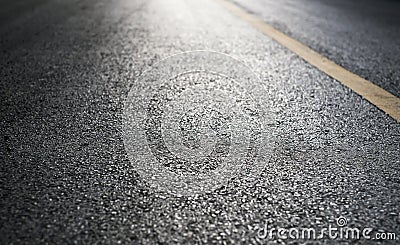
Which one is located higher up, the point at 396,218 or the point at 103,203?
the point at 103,203

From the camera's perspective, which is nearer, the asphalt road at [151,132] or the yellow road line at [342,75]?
the asphalt road at [151,132]

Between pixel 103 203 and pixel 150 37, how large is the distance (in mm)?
3020

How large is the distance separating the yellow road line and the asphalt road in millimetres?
63

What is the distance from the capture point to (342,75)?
11.4 feet

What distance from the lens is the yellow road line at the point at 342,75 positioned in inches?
113

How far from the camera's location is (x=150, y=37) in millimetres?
4645

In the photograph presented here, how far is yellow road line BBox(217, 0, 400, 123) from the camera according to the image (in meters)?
2.87

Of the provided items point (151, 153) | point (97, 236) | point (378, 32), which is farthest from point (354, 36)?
point (97, 236)

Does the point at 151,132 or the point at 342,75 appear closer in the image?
the point at 151,132

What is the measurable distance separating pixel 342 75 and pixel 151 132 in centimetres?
155

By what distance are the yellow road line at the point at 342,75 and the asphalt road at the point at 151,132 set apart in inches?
2.5

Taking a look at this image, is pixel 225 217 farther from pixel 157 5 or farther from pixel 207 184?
pixel 157 5

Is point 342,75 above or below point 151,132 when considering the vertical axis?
below

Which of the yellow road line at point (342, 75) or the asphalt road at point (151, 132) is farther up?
the asphalt road at point (151, 132)
